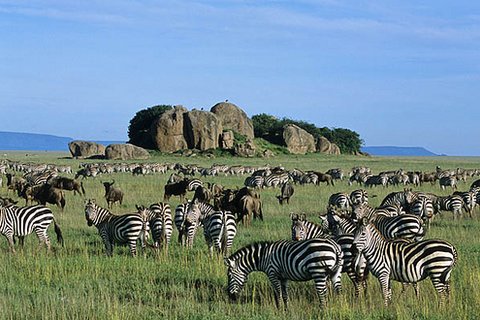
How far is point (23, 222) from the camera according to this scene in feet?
51.5

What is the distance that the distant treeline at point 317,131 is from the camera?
90.3 metres

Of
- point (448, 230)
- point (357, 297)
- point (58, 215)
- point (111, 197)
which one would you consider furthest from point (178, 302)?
point (111, 197)

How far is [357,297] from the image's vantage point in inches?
425

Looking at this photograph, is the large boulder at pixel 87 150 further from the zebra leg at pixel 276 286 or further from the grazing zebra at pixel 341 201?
the zebra leg at pixel 276 286

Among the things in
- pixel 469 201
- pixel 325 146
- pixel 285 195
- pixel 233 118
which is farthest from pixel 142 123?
pixel 469 201

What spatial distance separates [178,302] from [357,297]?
112 inches

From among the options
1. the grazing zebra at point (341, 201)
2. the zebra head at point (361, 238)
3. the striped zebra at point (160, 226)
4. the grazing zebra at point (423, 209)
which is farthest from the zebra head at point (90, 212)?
the grazing zebra at point (341, 201)

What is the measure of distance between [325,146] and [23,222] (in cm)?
7357

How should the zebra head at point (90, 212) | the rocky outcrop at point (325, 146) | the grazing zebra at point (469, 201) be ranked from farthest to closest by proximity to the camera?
the rocky outcrop at point (325, 146) → the grazing zebra at point (469, 201) → the zebra head at point (90, 212)

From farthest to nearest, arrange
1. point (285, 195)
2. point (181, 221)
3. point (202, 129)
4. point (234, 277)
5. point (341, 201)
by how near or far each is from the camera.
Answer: point (202, 129) → point (285, 195) → point (341, 201) → point (181, 221) → point (234, 277)

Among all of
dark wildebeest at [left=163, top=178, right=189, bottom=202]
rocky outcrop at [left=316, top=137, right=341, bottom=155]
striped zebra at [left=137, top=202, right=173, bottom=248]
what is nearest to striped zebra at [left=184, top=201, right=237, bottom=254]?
striped zebra at [left=137, top=202, right=173, bottom=248]

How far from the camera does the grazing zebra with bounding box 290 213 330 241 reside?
12.9 m

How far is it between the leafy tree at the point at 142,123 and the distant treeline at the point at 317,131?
516 inches

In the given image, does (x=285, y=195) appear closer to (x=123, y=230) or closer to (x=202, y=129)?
(x=123, y=230)
